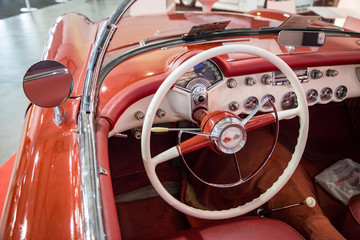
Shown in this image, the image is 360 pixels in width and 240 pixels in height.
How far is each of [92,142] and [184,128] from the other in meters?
0.42

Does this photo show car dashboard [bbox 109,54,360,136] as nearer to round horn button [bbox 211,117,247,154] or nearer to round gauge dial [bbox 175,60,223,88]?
round gauge dial [bbox 175,60,223,88]

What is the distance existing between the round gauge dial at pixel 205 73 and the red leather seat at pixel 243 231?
1.97ft

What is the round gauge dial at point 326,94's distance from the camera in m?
1.61

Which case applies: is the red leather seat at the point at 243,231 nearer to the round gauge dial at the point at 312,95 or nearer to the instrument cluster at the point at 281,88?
the instrument cluster at the point at 281,88

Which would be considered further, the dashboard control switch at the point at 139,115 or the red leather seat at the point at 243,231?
the dashboard control switch at the point at 139,115

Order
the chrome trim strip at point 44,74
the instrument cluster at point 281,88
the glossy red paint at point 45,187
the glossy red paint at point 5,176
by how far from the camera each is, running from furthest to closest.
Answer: the glossy red paint at point 5,176 < the instrument cluster at point 281,88 < the chrome trim strip at point 44,74 < the glossy red paint at point 45,187

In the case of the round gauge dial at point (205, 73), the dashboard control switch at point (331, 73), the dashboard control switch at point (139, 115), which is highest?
the round gauge dial at point (205, 73)

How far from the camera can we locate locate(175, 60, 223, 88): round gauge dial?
4.26ft

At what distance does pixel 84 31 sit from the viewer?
1974 millimetres

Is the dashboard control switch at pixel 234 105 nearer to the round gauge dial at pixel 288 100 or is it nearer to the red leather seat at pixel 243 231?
the round gauge dial at pixel 288 100

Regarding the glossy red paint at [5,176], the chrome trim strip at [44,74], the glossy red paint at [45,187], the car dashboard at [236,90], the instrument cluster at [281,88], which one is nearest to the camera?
the glossy red paint at [45,187]

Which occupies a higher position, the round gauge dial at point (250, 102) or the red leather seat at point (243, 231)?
the round gauge dial at point (250, 102)

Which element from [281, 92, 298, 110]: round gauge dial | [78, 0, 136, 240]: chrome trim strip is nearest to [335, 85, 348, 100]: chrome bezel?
[281, 92, 298, 110]: round gauge dial

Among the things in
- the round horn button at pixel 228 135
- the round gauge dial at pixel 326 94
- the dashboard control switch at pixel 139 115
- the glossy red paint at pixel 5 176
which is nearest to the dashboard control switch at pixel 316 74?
the round gauge dial at pixel 326 94
